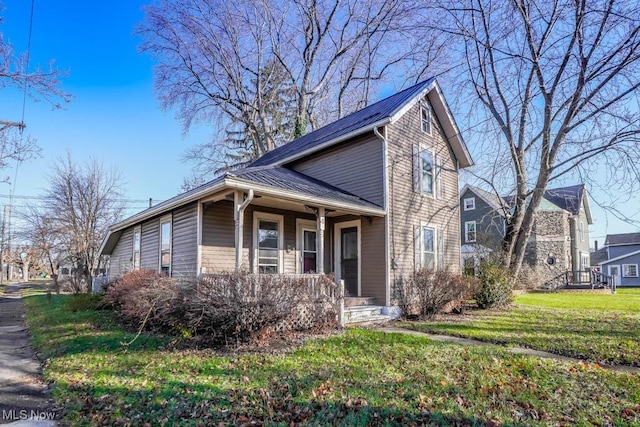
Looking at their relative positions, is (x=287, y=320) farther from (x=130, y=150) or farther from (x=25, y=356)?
(x=130, y=150)

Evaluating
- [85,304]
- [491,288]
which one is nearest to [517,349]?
[491,288]

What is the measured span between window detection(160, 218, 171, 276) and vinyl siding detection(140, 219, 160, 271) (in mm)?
359

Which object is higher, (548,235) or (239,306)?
(548,235)

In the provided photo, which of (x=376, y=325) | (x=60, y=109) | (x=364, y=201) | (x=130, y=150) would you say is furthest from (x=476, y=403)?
(x=130, y=150)

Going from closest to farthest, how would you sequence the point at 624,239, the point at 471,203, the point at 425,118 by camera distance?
1. the point at 425,118
2. the point at 471,203
3. the point at 624,239

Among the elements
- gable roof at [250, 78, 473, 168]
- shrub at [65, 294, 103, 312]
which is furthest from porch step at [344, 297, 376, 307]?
shrub at [65, 294, 103, 312]

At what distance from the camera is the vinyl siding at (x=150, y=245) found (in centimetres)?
1197

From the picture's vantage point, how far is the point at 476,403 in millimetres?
4094

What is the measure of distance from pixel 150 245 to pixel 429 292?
29.4 feet

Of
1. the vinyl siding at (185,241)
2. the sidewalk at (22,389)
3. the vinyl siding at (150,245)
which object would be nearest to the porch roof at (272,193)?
the vinyl siding at (185,241)

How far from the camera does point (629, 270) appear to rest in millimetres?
33844

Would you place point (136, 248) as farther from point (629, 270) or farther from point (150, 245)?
point (629, 270)

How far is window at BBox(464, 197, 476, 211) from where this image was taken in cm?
2972

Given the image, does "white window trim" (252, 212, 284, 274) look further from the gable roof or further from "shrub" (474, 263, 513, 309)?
"shrub" (474, 263, 513, 309)
